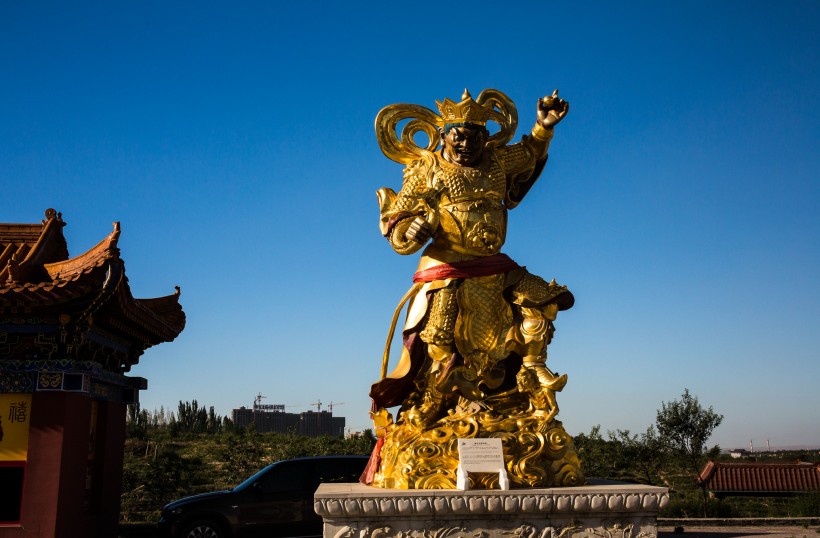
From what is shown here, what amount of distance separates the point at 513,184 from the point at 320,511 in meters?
3.24

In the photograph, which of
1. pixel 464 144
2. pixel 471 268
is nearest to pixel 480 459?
pixel 471 268

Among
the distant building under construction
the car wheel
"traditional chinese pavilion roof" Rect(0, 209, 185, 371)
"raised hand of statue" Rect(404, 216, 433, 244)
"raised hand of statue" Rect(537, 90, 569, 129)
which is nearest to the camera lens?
"raised hand of statue" Rect(404, 216, 433, 244)

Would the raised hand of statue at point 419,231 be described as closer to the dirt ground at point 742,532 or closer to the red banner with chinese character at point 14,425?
the red banner with chinese character at point 14,425

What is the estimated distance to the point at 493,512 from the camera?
4797 millimetres

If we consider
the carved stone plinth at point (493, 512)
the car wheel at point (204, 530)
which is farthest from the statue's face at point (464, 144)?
the car wheel at point (204, 530)

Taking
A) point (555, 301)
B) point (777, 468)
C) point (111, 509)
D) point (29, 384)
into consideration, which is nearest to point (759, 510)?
point (777, 468)

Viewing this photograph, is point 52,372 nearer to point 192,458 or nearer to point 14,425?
point 14,425

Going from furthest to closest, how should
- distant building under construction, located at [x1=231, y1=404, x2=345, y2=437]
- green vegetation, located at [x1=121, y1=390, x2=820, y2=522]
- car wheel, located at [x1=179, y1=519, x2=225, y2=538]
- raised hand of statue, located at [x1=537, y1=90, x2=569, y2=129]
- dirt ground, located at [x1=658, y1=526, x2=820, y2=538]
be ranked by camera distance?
distant building under construction, located at [x1=231, y1=404, x2=345, y2=437]
green vegetation, located at [x1=121, y1=390, x2=820, y2=522]
dirt ground, located at [x1=658, y1=526, x2=820, y2=538]
car wheel, located at [x1=179, y1=519, x2=225, y2=538]
raised hand of statue, located at [x1=537, y1=90, x2=569, y2=129]

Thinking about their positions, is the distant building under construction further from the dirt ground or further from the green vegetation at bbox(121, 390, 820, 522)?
the dirt ground

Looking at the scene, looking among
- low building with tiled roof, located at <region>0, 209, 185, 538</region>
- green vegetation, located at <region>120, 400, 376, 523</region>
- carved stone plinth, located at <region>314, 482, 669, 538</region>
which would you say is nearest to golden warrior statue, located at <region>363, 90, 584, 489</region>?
carved stone plinth, located at <region>314, 482, 669, 538</region>

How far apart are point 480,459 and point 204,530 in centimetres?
415

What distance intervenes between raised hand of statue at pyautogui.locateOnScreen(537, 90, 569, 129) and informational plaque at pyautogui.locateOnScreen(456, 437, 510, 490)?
9.23ft

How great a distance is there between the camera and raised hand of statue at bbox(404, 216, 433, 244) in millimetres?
5711

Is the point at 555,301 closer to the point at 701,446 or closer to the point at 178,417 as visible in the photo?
the point at 701,446
